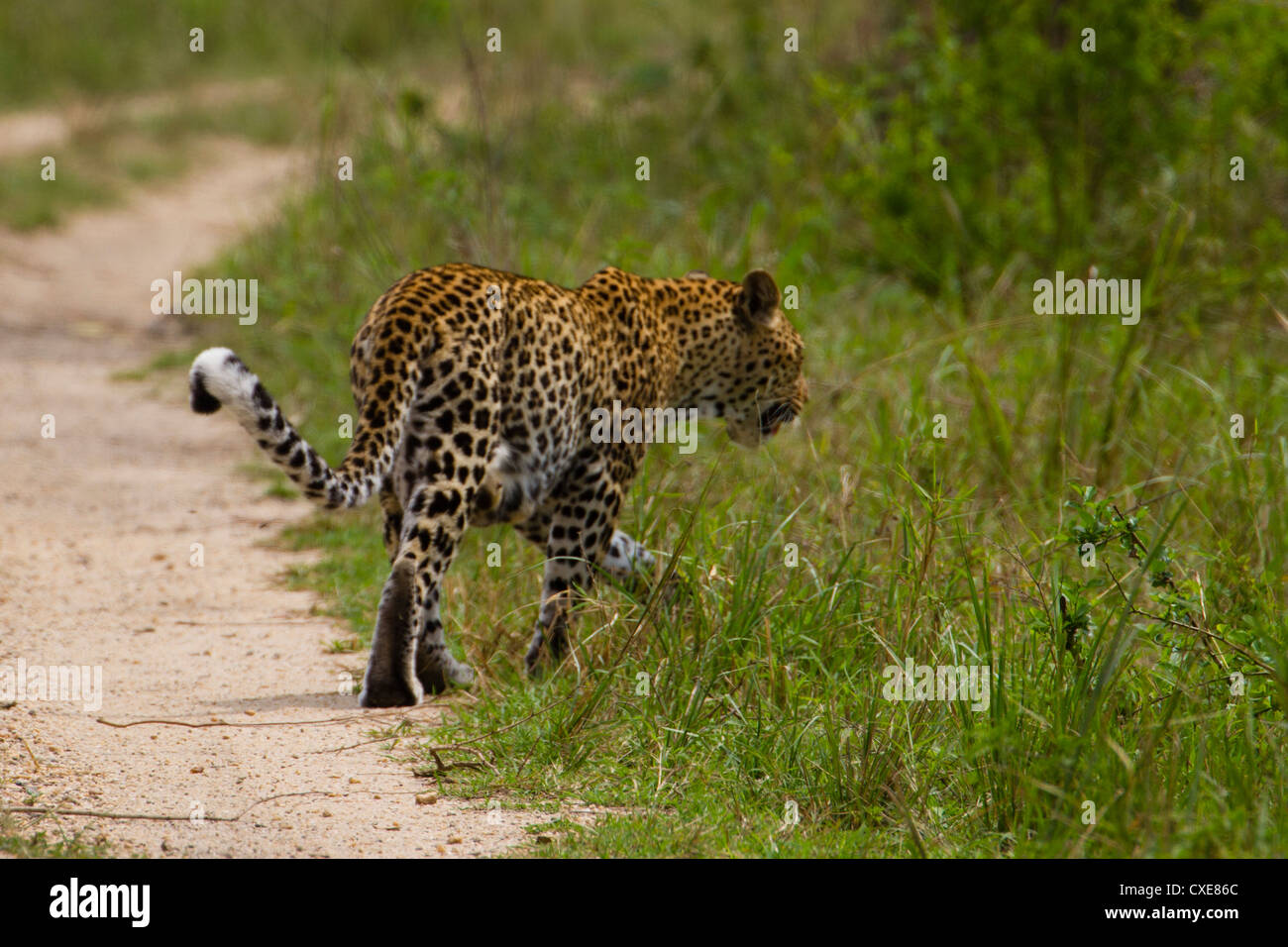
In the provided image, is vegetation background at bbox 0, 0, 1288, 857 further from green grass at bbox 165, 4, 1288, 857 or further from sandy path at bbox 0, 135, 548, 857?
sandy path at bbox 0, 135, 548, 857

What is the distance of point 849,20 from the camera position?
47.5 feet

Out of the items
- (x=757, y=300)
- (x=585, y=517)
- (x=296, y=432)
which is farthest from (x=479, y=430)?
(x=757, y=300)

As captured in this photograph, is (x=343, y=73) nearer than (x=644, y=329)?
No

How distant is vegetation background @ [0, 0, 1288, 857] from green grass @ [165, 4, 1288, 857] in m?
0.02

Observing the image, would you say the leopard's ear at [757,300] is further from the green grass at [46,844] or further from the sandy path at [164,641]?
the green grass at [46,844]

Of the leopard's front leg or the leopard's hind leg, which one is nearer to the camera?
the leopard's hind leg

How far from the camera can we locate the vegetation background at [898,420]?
397 centimetres

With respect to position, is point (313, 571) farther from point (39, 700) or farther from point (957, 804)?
point (957, 804)

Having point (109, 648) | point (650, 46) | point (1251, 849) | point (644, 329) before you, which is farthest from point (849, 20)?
point (1251, 849)

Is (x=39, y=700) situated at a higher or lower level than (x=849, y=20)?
lower

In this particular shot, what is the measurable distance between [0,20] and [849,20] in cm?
1028

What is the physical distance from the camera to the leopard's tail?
4.13 meters

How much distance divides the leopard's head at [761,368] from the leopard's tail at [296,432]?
5.67ft

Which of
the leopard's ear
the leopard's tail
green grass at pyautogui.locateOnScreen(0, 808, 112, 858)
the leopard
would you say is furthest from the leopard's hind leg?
the leopard's ear
